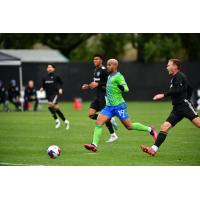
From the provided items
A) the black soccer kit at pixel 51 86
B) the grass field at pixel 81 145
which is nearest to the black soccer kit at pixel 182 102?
the grass field at pixel 81 145

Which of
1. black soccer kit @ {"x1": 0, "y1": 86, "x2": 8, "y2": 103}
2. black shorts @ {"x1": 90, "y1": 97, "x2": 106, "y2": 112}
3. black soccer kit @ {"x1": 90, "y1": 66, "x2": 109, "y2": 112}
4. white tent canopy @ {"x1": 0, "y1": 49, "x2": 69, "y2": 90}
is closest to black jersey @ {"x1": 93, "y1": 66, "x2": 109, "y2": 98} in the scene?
black soccer kit @ {"x1": 90, "y1": 66, "x2": 109, "y2": 112}

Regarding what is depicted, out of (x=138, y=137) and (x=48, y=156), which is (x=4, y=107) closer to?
(x=138, y=137)

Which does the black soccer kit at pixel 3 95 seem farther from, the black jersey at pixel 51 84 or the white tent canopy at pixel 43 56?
the white tent canopy at pixel 43 56

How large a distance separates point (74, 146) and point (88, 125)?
4.83 meters

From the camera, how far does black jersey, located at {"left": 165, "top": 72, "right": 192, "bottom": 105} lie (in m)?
12.0

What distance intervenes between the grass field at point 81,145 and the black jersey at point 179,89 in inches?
39.6

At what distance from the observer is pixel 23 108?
2497 cm

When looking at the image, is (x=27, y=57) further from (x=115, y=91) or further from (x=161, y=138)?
(x=161, y=138)

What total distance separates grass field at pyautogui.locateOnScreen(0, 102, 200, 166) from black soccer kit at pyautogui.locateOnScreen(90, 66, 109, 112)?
0.72 m

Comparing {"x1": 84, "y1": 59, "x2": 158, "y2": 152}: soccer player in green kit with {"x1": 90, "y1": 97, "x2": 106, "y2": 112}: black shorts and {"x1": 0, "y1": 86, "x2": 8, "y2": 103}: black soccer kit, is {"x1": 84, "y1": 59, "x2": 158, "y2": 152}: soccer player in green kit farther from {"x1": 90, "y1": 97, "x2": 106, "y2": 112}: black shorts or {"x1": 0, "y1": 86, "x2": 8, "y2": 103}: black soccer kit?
{"x1": 0, "y1": 86, "x2": 8, "y2": 103}: black soccer kit

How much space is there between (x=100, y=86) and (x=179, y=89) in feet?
11.1

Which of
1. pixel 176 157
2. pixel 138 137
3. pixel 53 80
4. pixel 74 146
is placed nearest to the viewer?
pixel 176 157

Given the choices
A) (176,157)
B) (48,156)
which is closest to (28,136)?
(48,156)
